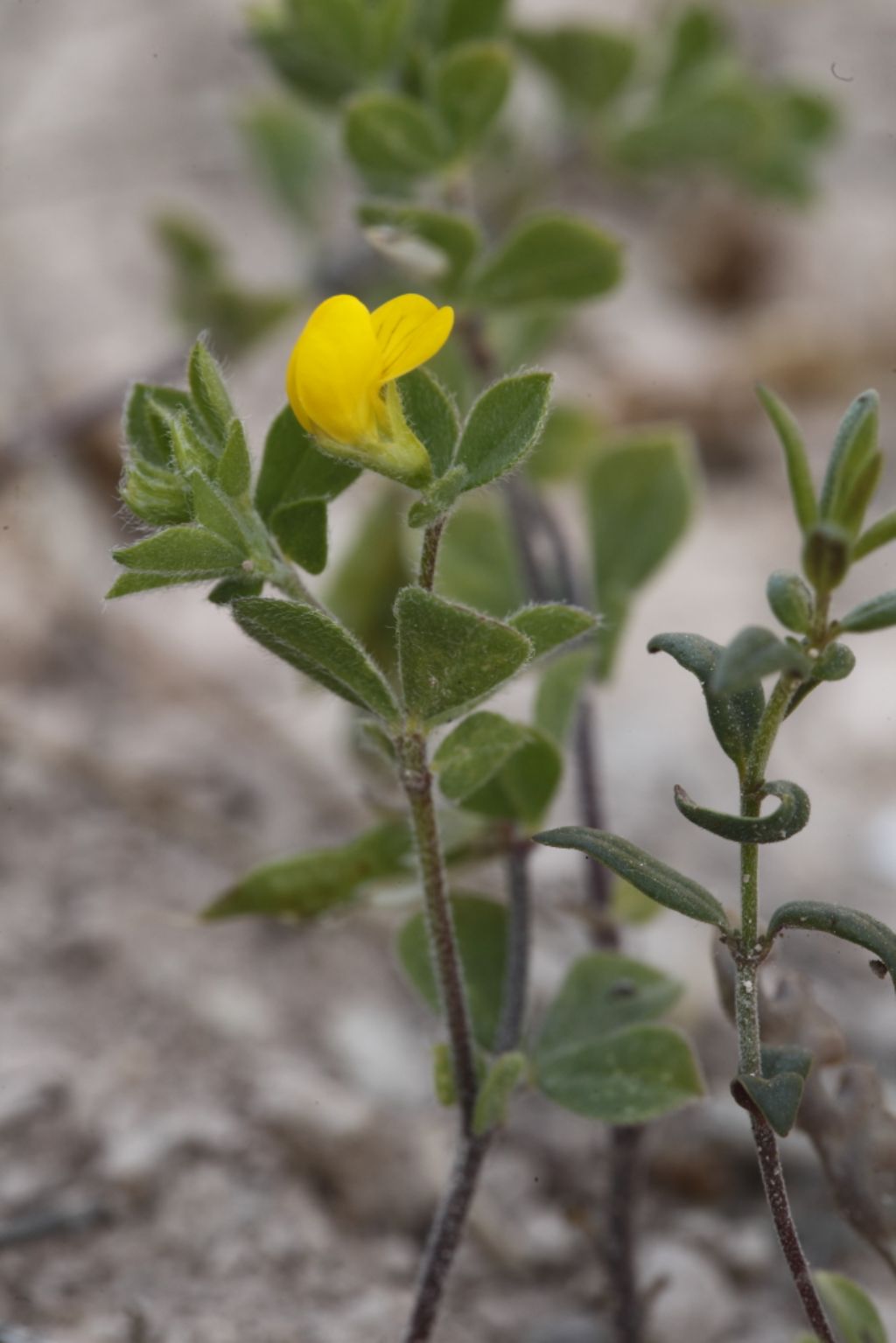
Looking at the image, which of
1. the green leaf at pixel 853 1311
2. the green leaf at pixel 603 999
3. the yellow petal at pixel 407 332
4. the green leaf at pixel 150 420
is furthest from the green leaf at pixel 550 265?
the green leaf at pixel 853 1311

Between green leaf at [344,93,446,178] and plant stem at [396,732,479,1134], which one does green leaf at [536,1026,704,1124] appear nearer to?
plant stem at [396,732,479,1134]

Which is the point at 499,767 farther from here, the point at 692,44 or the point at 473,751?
the point at 692,44

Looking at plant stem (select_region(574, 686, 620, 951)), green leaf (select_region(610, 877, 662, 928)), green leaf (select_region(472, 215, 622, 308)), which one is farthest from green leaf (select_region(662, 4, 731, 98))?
green leaf (select_region(610, 877, 662, 928))

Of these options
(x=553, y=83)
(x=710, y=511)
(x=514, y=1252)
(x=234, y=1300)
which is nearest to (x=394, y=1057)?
(x=514, y=1252)

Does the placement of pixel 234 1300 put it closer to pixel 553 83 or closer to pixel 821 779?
pixel 821 779

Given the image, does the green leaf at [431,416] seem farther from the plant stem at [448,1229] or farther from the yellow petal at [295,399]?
the plant stem at [448,1229]
